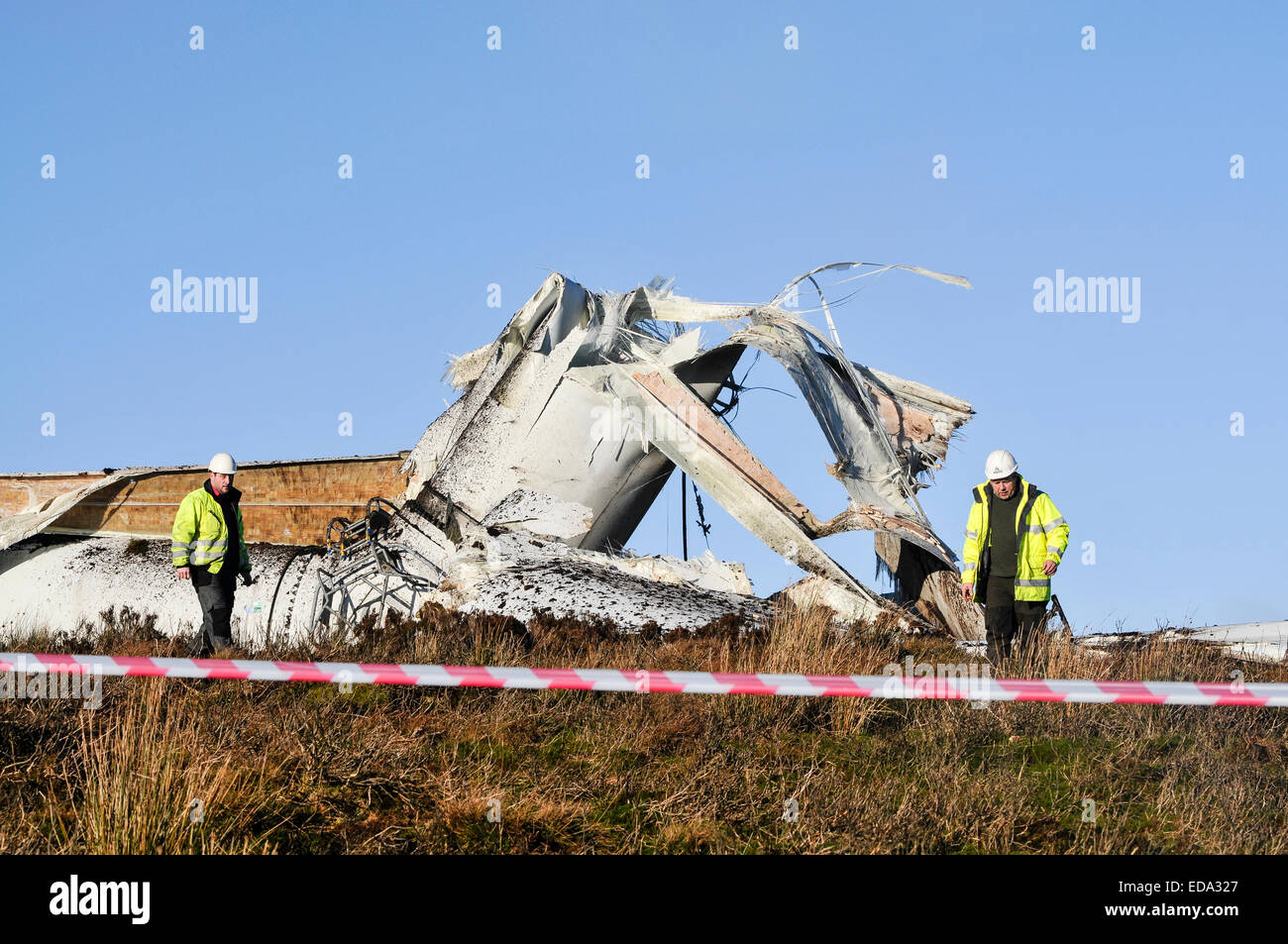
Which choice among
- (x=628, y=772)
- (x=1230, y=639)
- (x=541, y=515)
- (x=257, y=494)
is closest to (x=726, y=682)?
(x=628, y=772)

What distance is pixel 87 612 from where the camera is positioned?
42.5ft

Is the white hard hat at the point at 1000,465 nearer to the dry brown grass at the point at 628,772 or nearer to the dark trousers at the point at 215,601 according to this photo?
the dry brown grass at the point at 628,772

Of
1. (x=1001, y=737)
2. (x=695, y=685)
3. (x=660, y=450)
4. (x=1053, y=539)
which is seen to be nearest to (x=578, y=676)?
(x=695, y=685)

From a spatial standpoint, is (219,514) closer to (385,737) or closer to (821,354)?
(385,737)

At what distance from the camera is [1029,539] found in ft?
29.8

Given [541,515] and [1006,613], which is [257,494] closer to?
[541,515]

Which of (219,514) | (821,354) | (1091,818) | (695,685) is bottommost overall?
(1091,818)

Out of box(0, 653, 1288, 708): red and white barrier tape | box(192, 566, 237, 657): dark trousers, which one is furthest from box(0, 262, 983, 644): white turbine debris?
box(0, 653, 1288, 708): red and white barrier tape

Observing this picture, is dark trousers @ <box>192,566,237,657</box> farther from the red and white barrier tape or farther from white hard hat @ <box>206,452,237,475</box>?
the red and white barrier tape

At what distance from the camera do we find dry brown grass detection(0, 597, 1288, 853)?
5.00 meters

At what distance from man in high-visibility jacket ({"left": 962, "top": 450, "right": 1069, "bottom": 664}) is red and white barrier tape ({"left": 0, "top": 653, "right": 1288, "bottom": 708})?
3.52 meters

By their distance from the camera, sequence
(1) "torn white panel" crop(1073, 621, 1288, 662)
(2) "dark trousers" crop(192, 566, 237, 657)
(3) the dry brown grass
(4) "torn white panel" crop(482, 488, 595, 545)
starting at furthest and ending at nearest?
(4) "torn white panel" crop(482, 488, 595, 545), (1) "torn white panel" crop(1073, 621, 1288, 662), (2) "dark trousers" crop(192, 566, 237, 657), (3) the dry brown grass

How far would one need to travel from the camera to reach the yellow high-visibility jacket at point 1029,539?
29.7ft
